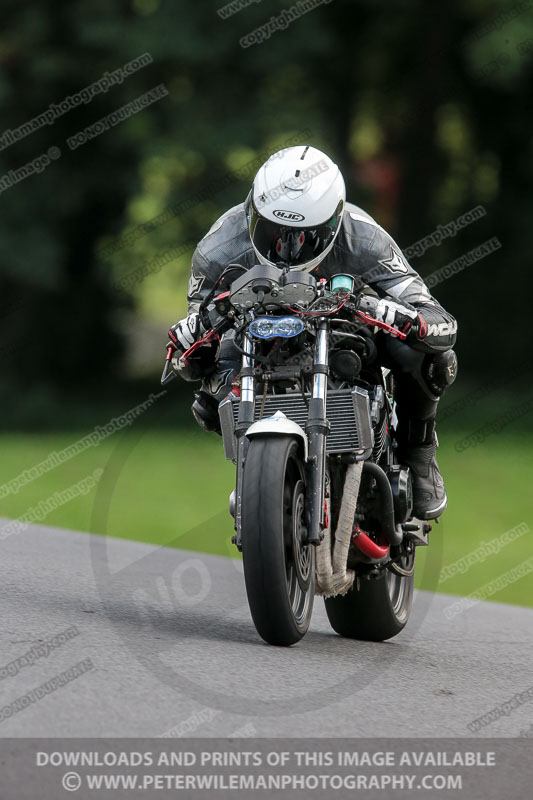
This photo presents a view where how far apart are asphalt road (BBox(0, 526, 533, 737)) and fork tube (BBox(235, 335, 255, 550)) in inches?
23.8

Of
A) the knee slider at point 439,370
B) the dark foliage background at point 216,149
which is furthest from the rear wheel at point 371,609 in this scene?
the dark foliage background at point 216,149

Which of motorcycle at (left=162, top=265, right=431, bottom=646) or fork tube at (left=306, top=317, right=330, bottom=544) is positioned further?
fork tube at (left=306, top=317, right=330, bottom=544)

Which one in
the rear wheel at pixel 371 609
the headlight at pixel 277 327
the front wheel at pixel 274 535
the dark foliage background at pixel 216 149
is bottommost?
the dark foliage background at pixel 216 149

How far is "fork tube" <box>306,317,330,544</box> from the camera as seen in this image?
15.8ft

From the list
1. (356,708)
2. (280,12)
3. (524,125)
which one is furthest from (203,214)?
(356,708)

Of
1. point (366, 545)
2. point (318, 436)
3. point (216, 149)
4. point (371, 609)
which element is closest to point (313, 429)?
point (318, 436)

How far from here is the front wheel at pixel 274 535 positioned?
4578mm

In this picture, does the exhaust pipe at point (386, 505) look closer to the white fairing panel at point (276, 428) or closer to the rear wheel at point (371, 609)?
the rear wheel at point (371, 609)

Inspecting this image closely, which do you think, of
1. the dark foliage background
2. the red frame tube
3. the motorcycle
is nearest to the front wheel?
the motorcycle

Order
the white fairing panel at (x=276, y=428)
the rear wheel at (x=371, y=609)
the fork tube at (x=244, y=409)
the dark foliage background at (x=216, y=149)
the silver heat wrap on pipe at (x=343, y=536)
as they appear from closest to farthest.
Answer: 1. the white fairing panel at (x=276, y=428)
2. the fork tube at (x=244, y=409)
3. the silver heat wrap on pipe at (x=343, y=536)
4. the rear wheel at (x=371, y=609)
5. the dark foliage background at (x=216, y=149)

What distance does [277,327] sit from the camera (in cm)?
492

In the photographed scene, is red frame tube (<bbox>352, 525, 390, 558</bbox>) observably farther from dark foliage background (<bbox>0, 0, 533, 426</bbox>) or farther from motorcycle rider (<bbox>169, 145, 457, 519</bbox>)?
dark foliage background (<bbox>0, 0, 533, 426</bbox>)

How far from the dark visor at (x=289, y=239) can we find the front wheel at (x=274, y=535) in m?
0.93

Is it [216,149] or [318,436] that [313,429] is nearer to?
[318,436]
